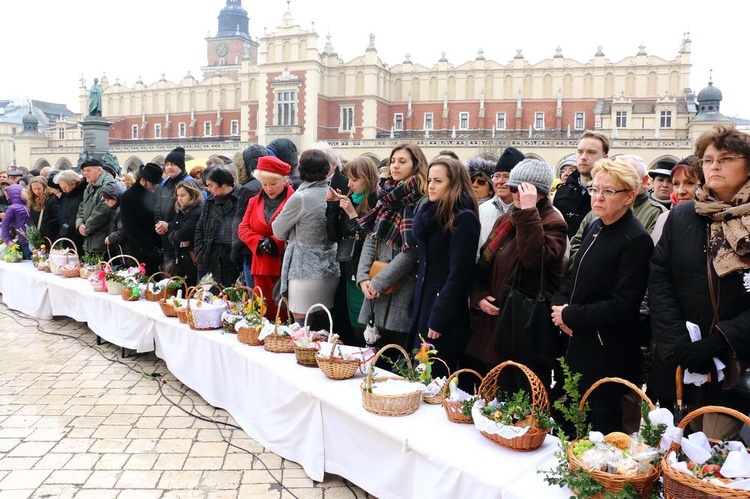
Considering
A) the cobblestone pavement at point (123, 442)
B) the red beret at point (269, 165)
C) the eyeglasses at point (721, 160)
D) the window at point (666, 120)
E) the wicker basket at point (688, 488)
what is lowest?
the cobblestone pavement at point (123, 442)

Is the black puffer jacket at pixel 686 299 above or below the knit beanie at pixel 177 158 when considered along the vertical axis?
below

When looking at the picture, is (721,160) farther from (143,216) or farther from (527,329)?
(143,216)

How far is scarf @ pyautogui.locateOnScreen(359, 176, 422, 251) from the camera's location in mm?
3836

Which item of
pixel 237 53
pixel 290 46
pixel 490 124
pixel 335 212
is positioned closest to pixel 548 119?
pixel 490 124

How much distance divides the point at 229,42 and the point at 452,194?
236 ft

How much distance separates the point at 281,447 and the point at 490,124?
4006 centimetres

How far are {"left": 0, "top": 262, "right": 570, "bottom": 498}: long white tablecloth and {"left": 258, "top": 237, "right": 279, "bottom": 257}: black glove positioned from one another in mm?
→ 825

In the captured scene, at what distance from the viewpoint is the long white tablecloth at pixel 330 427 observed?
7.73 feet

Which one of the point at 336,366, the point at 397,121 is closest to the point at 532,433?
the point at 336,366

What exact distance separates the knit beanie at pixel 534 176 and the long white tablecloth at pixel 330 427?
1.37m

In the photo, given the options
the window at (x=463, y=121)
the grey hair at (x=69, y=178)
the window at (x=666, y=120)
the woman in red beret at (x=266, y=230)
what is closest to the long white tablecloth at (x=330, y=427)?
the woman in red beret at (x=266, y=230)

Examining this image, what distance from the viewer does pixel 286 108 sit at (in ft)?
131

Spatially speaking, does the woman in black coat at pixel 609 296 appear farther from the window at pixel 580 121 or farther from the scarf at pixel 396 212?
the window at pixel 580 121

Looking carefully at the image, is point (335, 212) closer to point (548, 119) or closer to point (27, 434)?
point (27, 434)
